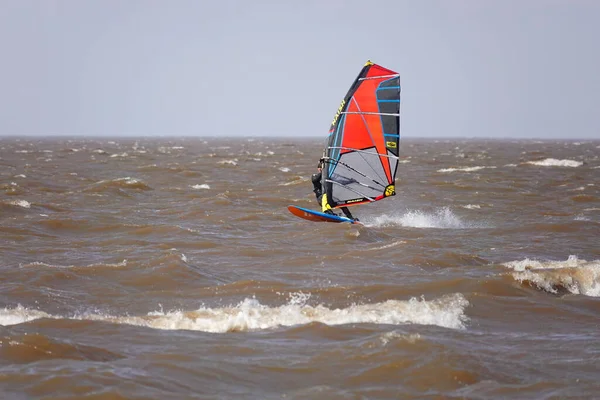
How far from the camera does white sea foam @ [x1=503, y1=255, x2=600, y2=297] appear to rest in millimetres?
13602

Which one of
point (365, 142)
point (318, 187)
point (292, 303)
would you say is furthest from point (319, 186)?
point (292, 303)

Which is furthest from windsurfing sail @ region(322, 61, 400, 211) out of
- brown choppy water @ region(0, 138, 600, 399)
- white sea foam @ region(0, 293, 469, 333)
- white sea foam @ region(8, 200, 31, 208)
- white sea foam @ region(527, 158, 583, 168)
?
white sea foam @ region(527, 158, 583, 168)

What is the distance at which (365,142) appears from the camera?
18.4 m

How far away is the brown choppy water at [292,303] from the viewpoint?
8406mm

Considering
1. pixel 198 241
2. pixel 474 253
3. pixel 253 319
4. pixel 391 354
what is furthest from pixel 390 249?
pixel 391 354

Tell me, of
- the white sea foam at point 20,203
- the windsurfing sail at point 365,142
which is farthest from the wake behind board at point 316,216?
the white sea foam at point 20,203

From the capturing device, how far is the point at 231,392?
798cm

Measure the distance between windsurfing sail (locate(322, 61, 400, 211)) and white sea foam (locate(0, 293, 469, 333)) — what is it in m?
6.62

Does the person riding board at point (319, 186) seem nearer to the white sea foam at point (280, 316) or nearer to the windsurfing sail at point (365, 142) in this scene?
the windsurfing sail at point (365, 142)

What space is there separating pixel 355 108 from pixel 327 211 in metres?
3.21

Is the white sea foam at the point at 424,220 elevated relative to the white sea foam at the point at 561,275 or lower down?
lower down

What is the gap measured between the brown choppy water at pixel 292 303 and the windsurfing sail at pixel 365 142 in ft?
3.55

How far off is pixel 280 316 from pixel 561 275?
6.08 meters

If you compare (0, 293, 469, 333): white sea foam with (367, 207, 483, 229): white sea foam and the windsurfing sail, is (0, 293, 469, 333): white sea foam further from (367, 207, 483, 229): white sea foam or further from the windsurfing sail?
(367, 207, 483, 229): white sea foam
